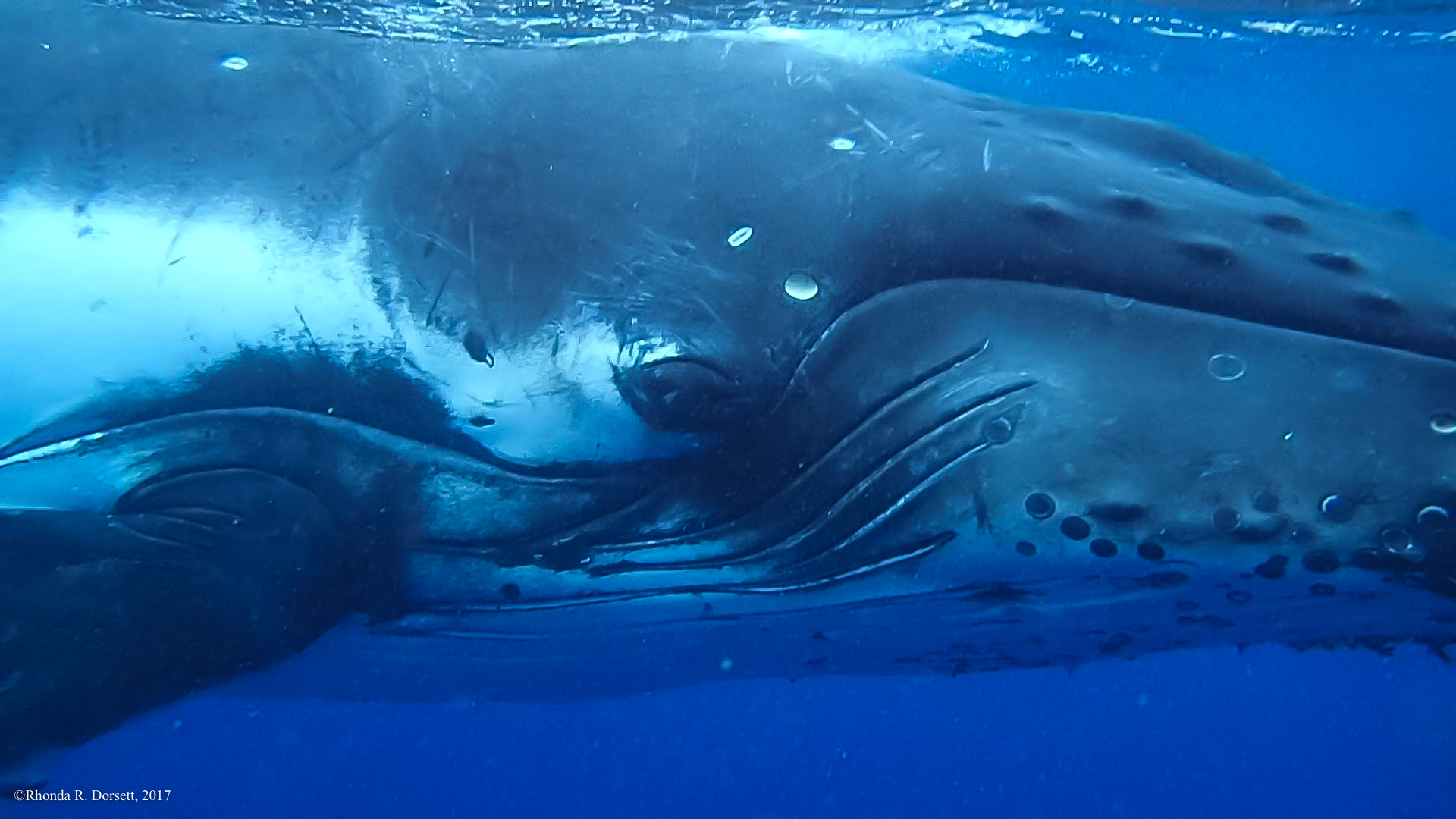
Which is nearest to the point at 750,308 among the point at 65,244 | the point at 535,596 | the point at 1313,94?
the point at 535,596

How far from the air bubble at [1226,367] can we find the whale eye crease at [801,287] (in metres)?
1.30

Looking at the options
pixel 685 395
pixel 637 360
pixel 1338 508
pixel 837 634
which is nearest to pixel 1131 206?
pixel 1338 508

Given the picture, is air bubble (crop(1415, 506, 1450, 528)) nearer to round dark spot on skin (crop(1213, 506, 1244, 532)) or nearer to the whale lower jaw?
the whale lower jaw

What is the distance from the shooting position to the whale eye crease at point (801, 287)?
2.98 m

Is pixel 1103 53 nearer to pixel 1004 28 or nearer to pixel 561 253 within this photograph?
pixel 1004 28

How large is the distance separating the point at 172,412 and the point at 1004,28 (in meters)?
8.44

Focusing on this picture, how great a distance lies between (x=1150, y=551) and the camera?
2.97 metres

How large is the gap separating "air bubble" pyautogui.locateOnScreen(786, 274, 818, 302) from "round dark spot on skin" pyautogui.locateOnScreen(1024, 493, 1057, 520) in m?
0.98

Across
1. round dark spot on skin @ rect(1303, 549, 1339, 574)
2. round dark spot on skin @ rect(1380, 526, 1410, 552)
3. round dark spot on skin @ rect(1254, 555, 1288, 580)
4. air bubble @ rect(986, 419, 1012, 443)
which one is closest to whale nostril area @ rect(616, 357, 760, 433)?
air bubble @ rect(986, 419, 1012, 443)

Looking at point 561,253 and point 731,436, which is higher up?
point 561,253

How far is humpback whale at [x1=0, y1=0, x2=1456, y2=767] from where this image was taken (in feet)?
9.50

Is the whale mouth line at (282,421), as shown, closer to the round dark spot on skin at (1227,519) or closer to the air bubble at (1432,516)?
the round dark spot on skin at (1227,519)

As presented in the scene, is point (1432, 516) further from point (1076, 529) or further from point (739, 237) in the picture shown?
point (739, 237)

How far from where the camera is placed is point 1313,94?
11.5m
